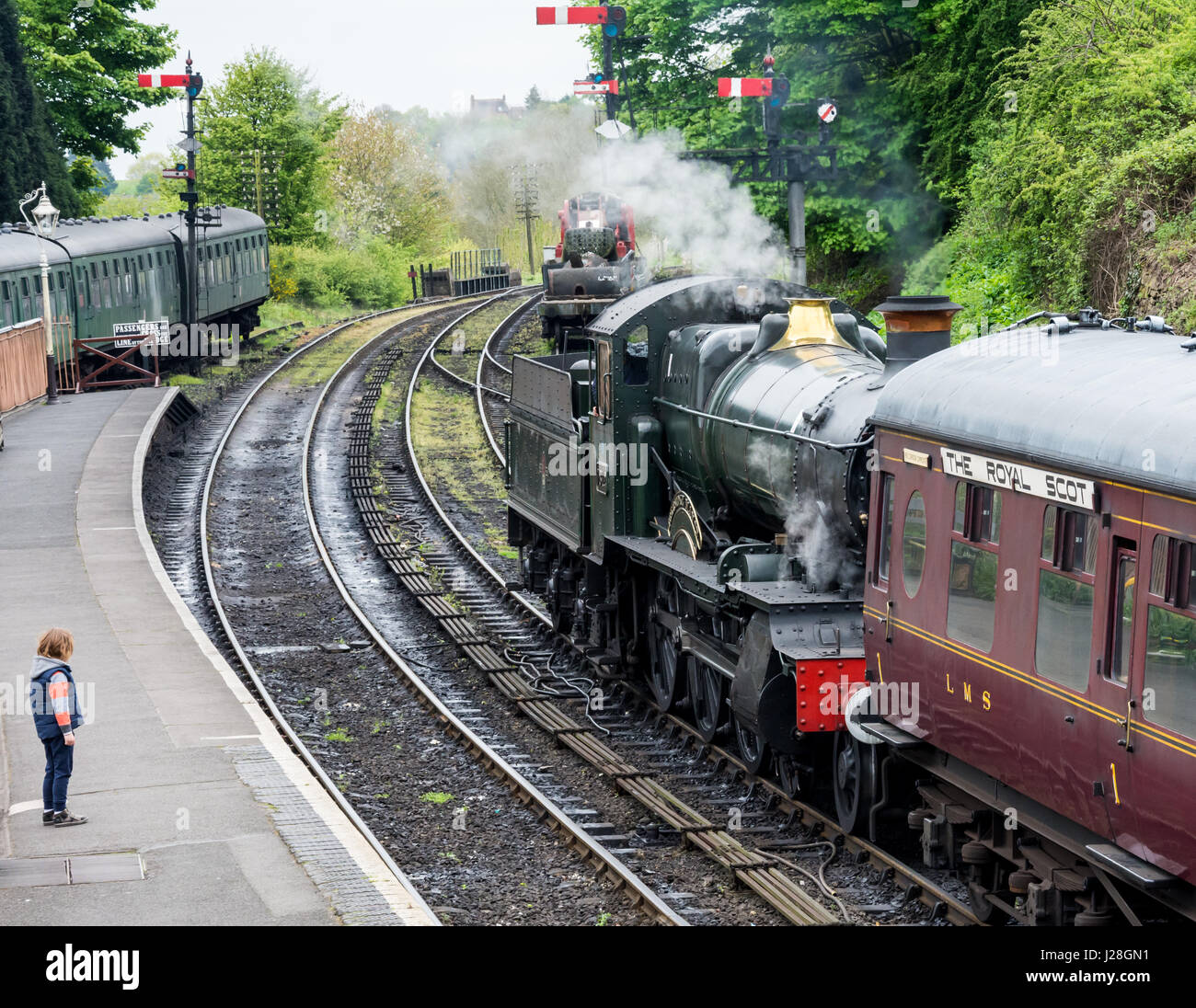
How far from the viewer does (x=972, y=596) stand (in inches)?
314

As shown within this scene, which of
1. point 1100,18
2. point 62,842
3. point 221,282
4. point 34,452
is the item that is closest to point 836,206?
point 1100,18

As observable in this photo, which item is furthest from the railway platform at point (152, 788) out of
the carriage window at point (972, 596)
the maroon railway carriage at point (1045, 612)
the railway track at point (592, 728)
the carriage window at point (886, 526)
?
the carriage window at point (886, 526)

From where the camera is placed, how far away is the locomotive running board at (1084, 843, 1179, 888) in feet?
20.5

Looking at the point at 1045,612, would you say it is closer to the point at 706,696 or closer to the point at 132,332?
the point at 706,696

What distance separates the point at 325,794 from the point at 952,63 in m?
22.3

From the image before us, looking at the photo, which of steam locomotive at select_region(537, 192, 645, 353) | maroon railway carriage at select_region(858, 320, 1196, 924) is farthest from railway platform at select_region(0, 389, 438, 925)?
steam locomotive at select_region(537, 192, 645, 353)

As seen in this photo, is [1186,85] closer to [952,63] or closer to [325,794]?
[952,63]

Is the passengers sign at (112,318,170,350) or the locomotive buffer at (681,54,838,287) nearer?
the locomotive buffer at (681,54,838,287)

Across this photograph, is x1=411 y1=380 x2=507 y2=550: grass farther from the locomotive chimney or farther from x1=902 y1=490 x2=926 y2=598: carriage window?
x1=902 y1=490 x2=926 y2=598: carriage window

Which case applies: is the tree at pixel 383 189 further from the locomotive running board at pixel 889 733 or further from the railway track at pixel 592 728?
the locomotive running board at pixel 889 733

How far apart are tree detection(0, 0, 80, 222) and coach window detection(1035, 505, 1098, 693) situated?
41868 millimetres

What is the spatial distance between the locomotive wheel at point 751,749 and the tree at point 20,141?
1488 inches

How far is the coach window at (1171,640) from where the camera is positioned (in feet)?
19.8

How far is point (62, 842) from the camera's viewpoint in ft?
30.9
